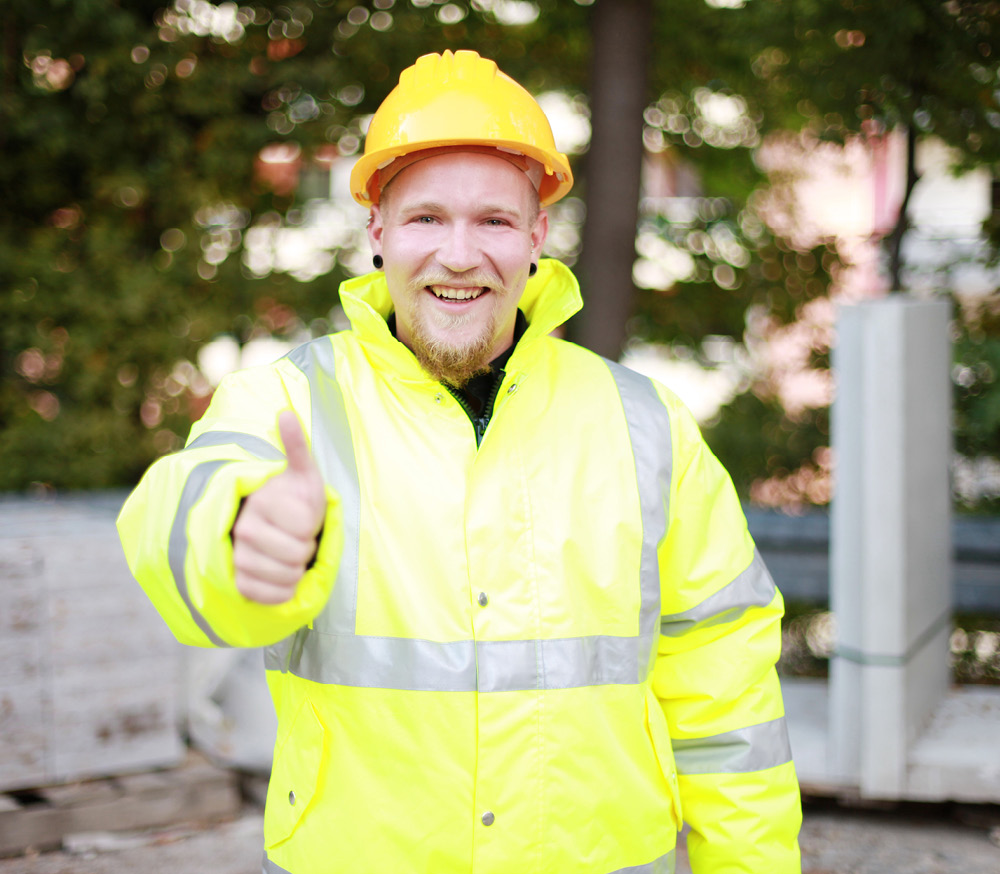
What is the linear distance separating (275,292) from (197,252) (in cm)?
58

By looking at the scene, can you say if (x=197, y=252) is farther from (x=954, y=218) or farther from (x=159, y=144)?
(x=954, y=218)

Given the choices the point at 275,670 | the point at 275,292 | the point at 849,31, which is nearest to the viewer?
the point at 275,670

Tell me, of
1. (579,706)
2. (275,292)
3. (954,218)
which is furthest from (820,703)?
(954,218)

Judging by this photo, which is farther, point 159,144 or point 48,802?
point 159,144

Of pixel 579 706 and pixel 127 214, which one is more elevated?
pixel 127 214

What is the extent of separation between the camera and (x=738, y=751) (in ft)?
6.69

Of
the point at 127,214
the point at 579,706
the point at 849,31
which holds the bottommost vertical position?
the point at 579,706

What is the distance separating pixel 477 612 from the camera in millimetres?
1830

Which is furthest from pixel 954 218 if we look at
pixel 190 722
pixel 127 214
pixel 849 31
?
pixel 190 722

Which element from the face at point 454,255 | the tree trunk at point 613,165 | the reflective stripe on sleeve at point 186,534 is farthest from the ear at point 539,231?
the tree trunk at point 613,165

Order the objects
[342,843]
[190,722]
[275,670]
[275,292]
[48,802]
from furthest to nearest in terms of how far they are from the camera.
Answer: [275,292] → [190,722] → [48,802] → [275,670] → [342,843]

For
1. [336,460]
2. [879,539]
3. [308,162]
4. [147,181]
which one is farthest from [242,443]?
[308,162]

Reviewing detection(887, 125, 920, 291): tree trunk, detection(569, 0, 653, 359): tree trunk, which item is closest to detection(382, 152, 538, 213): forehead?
detection(569, 0, 653, 359): tree trunk

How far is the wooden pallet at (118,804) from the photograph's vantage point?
3.81m
